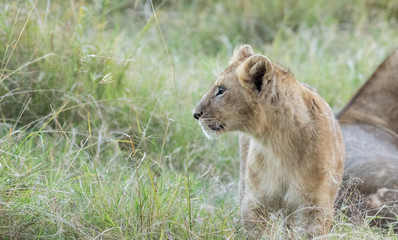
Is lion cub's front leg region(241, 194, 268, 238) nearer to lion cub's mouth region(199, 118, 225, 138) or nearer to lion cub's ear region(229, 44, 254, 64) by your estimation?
lion cub's mouth region(199, 118, 225, 138)

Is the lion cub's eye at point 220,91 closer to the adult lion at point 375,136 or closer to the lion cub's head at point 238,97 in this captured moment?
the lion cub's head at point 238,97

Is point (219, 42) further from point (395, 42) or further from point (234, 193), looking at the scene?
point (234, 193)

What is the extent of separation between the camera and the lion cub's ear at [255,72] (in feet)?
12.3

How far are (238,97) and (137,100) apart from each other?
194 cm

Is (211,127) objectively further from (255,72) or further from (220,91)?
(255,72)

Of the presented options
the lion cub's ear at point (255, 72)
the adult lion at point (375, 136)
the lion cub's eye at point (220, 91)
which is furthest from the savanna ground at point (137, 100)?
the adult lion at point (375, 136)

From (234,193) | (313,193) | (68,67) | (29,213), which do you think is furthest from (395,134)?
(29,213)

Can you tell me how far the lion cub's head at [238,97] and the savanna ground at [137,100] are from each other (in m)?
0.15

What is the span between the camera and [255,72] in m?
3.80

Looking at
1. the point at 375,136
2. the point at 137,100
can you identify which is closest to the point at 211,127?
the point at 137,100

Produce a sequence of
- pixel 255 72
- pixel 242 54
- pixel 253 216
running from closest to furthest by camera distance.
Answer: pixel 255 72 < pixel 253 216 < pixel 242 54

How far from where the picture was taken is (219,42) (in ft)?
27.6

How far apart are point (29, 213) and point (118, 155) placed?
5.24ft

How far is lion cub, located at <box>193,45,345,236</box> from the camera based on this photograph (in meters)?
3.83
